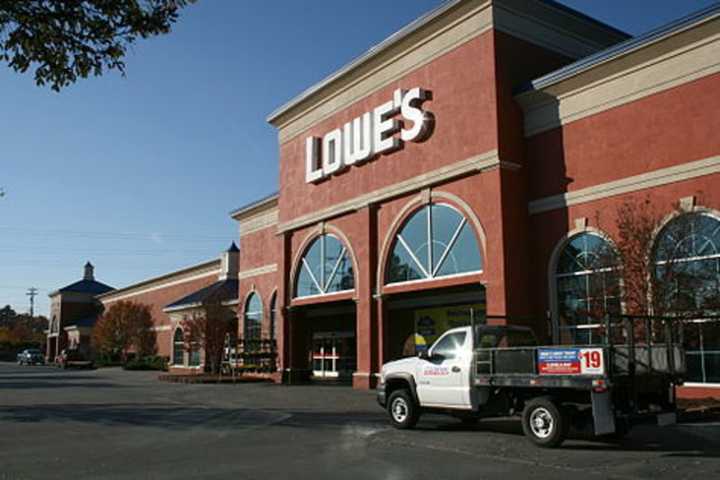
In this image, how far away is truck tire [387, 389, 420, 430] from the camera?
14945 millimetres

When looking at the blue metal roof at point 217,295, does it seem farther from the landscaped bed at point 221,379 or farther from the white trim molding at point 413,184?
the white trim molding at point 413,184

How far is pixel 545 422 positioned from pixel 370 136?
17.9 metres

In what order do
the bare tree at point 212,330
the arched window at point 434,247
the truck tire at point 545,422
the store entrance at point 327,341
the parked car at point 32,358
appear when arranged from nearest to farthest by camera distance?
the truck tire at point 545,422
the arched window at point 434,247
the store entrance at point 327,341
the bare tree at point 212,330
the parked car at point 32,358

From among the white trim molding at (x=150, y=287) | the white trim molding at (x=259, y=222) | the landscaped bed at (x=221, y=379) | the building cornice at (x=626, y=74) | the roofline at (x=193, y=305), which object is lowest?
the landscaped bed at (x=221, y=379)

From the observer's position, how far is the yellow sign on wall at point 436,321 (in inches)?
1139

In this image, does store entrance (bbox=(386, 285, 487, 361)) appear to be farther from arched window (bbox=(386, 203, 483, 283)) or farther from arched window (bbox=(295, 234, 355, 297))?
arched window (bbox=(295, 234, 355, 297))

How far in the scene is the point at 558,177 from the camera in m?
22.7

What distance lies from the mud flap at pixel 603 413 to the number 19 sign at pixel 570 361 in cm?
37

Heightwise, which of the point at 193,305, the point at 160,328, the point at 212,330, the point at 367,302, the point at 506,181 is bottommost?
the point at 212,330

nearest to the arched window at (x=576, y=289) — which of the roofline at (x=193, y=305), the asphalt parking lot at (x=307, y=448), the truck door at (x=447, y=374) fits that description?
the truck door at (x=447, y=374)

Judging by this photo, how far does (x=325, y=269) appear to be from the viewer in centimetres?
3172

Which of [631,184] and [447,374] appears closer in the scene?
[447,374]

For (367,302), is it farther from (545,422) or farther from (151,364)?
(151,364)

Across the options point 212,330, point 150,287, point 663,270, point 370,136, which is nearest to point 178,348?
point 212,330
